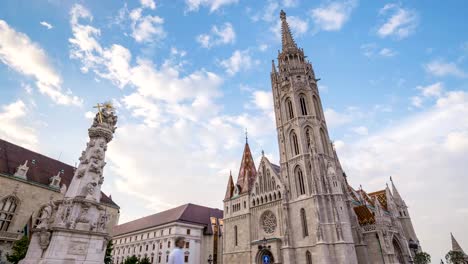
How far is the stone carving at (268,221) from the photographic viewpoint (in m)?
33.9

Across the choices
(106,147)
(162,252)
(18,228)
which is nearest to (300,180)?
(106,147)

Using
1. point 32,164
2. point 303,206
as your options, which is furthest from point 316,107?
point 32,164

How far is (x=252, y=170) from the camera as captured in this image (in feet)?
144

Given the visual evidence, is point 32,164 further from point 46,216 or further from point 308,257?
point 308,257

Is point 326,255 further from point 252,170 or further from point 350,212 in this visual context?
point 252,170

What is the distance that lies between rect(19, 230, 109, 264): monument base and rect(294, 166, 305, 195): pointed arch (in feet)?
81.3

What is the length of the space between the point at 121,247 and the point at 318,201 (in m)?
45.0

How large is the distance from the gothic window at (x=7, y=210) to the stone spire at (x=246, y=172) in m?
28.6

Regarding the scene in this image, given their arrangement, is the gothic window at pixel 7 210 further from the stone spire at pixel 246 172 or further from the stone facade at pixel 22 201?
the stone spire at pixel 246 172

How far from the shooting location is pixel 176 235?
43.7 meters

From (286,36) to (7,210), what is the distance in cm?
4966

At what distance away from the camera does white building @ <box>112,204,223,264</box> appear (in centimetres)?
4500

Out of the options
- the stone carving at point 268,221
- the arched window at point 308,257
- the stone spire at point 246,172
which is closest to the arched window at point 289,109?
the stone spire at point 246,172

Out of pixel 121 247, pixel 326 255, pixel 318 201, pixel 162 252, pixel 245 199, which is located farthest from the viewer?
pixel 121 247
